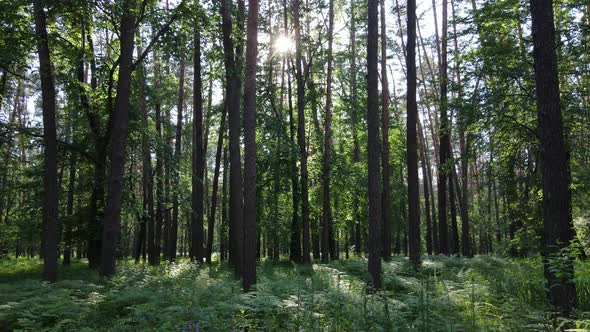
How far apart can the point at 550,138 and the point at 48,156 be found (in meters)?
12.9

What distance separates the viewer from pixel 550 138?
6848mm

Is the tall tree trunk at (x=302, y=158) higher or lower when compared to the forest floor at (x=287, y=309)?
higher

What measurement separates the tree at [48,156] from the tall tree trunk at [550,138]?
41.4ft

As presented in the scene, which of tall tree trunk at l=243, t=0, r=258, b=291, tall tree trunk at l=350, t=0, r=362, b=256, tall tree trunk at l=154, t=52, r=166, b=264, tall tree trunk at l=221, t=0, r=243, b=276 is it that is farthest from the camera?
tall tree trunk at l=350, t=0, r=362, b=256

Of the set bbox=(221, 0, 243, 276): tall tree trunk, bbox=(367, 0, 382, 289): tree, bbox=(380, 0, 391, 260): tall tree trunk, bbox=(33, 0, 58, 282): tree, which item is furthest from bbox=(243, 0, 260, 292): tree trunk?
bbox=(380, 0, 391, 260): tall tree trunk

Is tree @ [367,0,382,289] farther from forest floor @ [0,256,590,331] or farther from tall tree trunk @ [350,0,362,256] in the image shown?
tall tree trunk @ [350,0,362,256]

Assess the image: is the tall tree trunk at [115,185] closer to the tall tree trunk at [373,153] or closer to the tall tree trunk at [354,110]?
the tall tree trunk at [373,153]

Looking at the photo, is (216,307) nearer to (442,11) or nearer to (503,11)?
(503,11)

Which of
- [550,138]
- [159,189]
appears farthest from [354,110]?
[550,138]

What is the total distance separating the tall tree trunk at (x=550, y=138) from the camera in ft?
21.9

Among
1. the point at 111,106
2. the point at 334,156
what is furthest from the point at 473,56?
the point at 111,106

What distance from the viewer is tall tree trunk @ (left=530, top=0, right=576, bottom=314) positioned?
21.9 feet

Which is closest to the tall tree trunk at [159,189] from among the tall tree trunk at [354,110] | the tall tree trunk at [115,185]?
the tall tree trunk at [115,185]

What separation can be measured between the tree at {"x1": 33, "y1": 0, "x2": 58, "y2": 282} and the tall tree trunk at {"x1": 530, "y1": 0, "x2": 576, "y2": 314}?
41.4 ft
